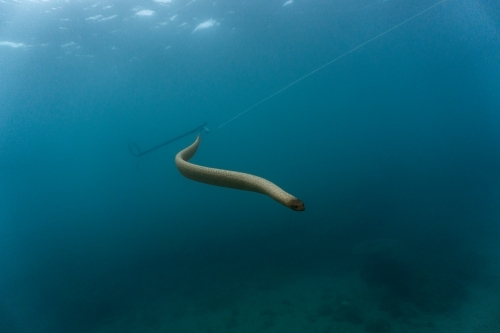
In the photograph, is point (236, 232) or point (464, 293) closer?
point (464, 293)

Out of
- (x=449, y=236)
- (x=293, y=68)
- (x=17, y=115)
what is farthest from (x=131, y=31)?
(x=17, y=115)

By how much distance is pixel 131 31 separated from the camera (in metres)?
23.0

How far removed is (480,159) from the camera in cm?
3206

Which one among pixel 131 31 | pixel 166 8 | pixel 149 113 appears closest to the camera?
pixel 166 8

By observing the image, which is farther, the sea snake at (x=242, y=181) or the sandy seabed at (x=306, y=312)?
the sandy seabed at (x=306, y=312)

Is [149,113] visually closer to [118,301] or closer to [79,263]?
[79,263]

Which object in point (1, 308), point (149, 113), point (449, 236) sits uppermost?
point (149, 113)

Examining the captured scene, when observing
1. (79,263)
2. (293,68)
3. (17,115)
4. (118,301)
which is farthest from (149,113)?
(118,301)

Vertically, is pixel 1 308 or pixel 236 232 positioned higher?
pixel 236 232

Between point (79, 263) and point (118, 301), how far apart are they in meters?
7.17

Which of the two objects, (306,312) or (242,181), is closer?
(242,181)

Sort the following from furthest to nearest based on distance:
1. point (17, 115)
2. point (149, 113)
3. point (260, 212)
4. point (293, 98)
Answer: point (293, 98) → point (149, 113) → point (17, 115) → point (260, 212)

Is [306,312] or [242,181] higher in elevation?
[242,181]

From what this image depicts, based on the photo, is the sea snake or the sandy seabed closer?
the sea snake
